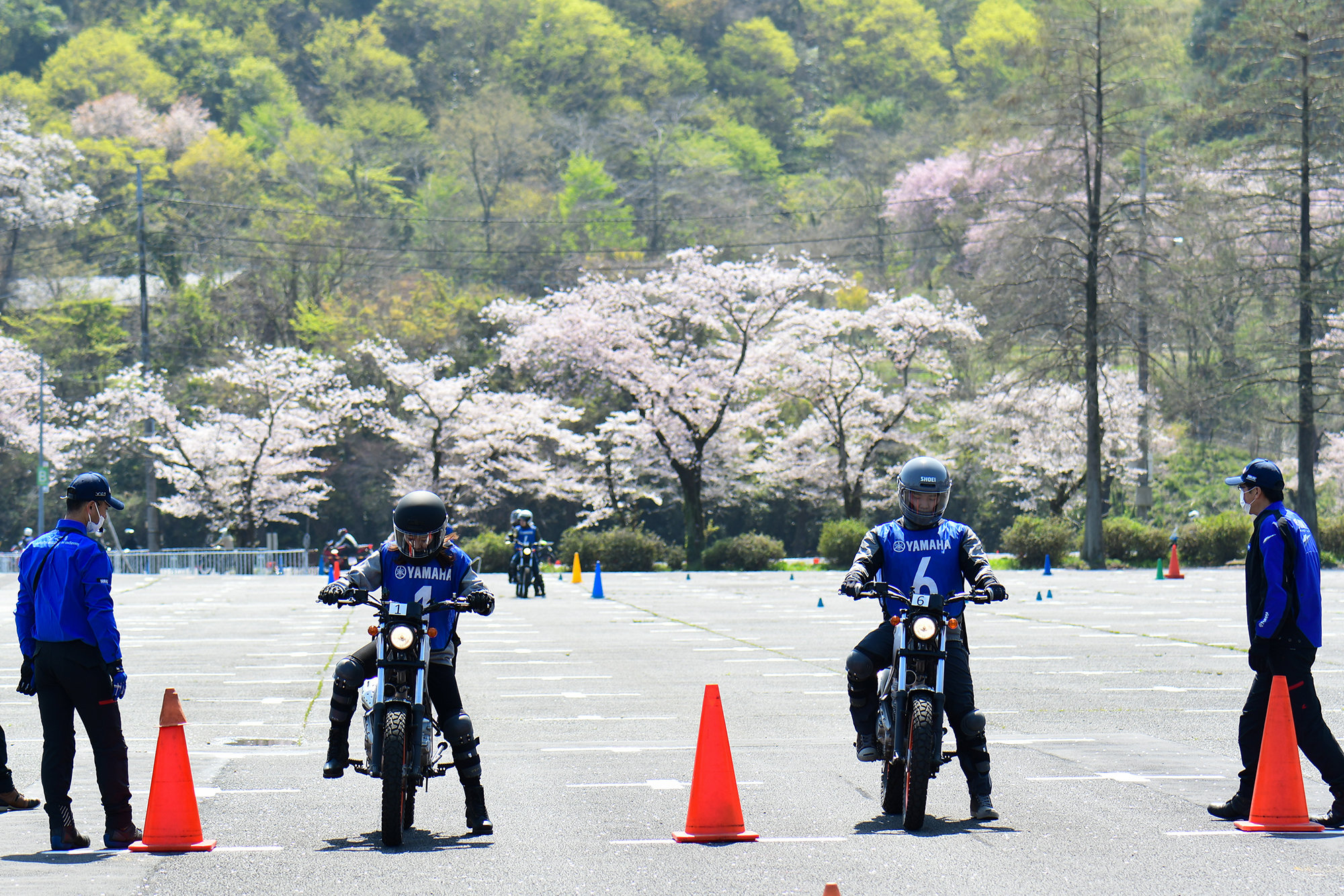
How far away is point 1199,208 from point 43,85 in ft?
250

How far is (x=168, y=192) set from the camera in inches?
3150

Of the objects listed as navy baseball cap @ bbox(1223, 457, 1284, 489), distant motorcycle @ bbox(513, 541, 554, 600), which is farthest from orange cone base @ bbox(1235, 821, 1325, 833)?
distant motorcycle @ bbox(513, 541, 554, 600)

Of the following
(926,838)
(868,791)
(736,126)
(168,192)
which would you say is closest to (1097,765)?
(868,791)

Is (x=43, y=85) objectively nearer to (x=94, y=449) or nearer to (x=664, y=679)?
(x=94, y=449)

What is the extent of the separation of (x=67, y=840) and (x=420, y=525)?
2.24 m

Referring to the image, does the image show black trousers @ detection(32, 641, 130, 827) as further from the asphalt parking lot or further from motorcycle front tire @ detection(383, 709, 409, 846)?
motorcycle front tire @ detection(383, 709, 409, 846)

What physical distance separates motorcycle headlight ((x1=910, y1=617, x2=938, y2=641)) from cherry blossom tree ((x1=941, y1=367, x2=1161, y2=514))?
45.4 m

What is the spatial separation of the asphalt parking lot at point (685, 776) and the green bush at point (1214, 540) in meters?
21.6

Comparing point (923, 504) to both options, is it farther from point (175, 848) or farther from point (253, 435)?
point (253, 435)

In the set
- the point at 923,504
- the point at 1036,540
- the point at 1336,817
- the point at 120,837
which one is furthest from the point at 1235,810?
the point at 1036,540

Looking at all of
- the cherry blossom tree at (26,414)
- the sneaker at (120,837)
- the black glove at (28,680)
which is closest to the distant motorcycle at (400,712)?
the sneaker at (120,837)

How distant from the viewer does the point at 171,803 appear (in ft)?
22.7

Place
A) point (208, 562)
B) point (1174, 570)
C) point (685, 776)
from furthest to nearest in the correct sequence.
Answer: point (208, 562)
point (1174, 570)
point (685, 776)

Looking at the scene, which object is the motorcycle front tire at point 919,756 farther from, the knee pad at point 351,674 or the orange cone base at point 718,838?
the knee pad at point 351,674
